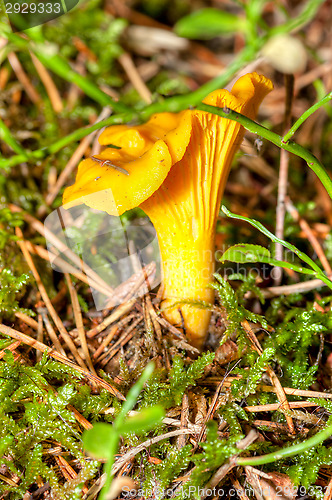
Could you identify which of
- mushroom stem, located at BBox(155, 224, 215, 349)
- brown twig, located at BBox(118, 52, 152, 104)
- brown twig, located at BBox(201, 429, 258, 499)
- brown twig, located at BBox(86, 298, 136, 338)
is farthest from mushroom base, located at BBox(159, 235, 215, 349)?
brown twig, located at BBox(118, 52, 152, 104)

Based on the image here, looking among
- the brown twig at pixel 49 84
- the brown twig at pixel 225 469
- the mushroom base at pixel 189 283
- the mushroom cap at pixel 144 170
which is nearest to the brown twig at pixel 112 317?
the mushroom base at pixel 189 283

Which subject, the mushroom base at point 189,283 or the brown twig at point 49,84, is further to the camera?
the brown twig at point 49,84

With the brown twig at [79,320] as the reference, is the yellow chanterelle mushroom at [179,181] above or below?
above

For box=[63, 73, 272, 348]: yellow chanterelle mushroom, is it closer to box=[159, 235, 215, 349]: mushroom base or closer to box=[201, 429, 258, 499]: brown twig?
box=[159, 235, 215, 349]: mushroom base

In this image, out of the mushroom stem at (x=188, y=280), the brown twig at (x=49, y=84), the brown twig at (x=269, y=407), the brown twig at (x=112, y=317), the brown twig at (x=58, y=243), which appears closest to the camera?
the brown twig at (x=269, y=407)

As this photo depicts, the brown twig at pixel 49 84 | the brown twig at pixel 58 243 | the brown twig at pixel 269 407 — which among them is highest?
the brown twig at pixel 49 84

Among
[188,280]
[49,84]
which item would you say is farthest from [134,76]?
[188,280]

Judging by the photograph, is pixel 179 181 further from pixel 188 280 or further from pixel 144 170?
pixel 188 280

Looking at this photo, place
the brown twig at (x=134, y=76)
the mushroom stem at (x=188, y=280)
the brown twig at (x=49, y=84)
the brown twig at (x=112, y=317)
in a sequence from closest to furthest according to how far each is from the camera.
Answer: the mushroom stem at (x=188, y=280) → the brown twig at (x=112, y=317) → the brown twig at (x=49, y=84) → the brown twig at (x=134, y=76)

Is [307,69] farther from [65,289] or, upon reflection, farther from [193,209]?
[65,289]

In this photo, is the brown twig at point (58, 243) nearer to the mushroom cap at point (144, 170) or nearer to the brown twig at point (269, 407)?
the mushroom cap at point (144, 170)
